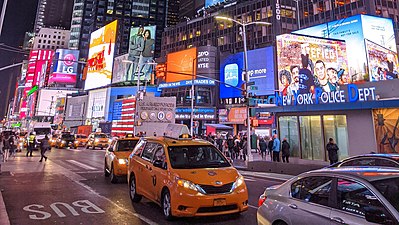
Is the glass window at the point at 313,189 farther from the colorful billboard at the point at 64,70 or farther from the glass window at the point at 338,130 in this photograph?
the colorful billboard at the point at 64,70

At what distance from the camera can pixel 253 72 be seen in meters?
53.9

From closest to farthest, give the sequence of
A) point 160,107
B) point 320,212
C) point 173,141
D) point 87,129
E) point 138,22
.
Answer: point 320,212 < point 173,141 < point 160,107 < point 87,129 < point 138,22

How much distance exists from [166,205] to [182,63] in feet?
190

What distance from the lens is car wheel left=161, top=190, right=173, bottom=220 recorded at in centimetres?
589

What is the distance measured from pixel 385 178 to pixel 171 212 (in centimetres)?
416

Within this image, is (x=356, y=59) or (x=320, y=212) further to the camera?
(x=356, y=59)

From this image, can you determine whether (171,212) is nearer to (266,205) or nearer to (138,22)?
(266,205)

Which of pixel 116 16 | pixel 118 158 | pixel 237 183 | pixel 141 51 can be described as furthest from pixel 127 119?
pixel 116 16

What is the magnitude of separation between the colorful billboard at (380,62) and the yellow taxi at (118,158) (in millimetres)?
41285

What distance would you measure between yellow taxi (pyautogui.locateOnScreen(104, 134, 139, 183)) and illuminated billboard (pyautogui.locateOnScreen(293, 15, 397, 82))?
41247mm

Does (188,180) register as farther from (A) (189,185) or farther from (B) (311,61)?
(B) (311,61)

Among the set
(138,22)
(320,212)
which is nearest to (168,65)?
(320,212)

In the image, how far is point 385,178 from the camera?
10.2 ft

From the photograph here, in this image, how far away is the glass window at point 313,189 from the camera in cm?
359
